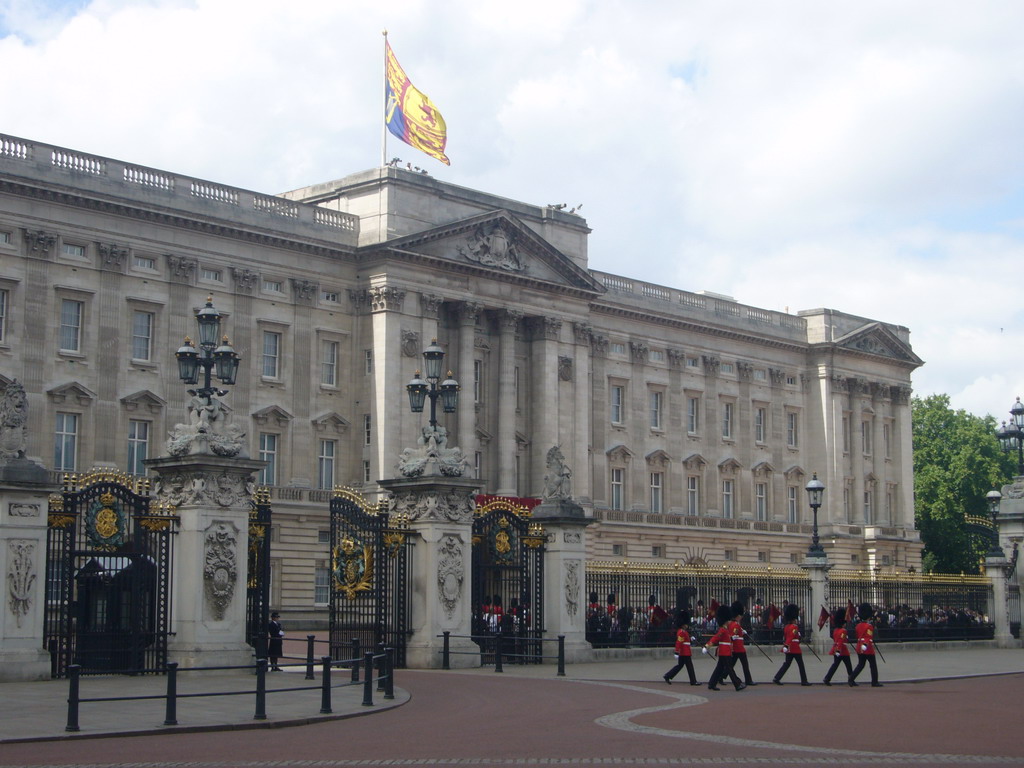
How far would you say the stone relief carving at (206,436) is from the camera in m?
27.9

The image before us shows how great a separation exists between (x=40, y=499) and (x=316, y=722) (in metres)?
7.72

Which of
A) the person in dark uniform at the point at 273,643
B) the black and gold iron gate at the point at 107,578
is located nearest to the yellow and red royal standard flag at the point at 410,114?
the person in dark uniform at the point at 273,643

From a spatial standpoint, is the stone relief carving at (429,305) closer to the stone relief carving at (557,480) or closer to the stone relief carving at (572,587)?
the stone relief carving at (557,480)

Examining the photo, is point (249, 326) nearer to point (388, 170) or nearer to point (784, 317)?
point (388, 170)

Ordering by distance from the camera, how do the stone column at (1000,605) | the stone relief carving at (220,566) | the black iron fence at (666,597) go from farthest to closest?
the stone column at (1000,605) → the black iron fence at (666,597) → the stone relief carving at (220,566)

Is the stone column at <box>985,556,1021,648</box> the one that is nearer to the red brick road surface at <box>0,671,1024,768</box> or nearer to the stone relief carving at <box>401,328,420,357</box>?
the red brick road surface at <box>0,671,1024,768</box>

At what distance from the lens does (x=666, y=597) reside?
40.1 m

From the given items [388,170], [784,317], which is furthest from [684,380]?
[388,170]

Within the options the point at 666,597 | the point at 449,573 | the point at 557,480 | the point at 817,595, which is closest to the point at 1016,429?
the point at 817,595

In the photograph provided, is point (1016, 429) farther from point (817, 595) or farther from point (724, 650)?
point (724, 650)

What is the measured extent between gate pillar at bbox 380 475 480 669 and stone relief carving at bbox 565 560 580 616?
2789 mm

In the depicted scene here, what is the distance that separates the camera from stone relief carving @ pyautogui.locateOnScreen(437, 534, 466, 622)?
32438 millimetres

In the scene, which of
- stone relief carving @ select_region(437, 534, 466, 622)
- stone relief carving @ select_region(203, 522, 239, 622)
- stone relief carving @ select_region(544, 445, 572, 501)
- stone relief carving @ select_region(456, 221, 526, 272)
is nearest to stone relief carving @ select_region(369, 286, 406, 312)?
stone relief carving @ select_region(456, 221, 526, 272)

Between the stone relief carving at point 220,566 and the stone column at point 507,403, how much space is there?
134 feet
